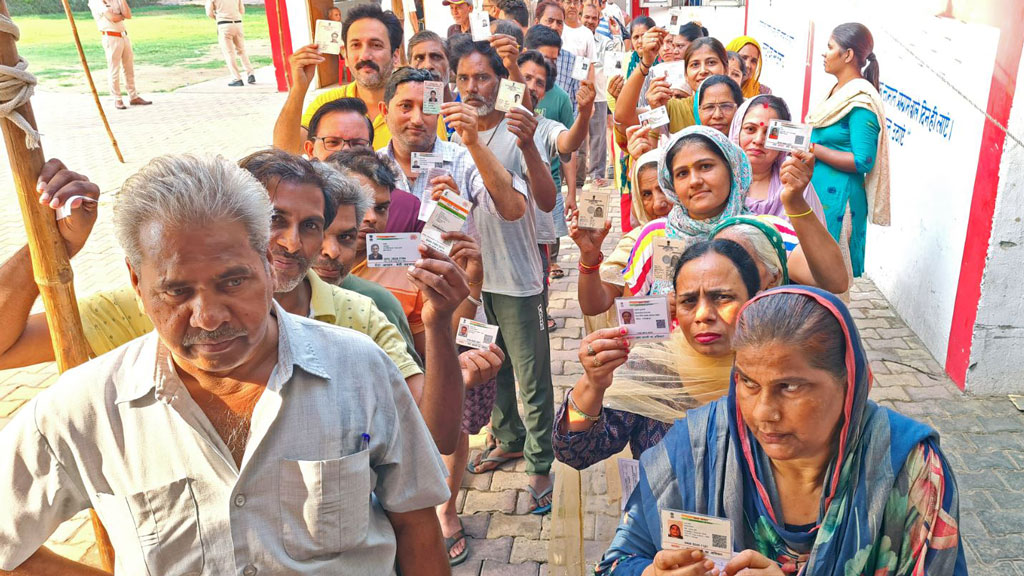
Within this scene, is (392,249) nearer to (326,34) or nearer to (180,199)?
(180,199)

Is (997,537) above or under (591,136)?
under

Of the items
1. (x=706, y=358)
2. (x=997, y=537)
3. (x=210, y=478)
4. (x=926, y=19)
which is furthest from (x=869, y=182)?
(x=210, y=478)

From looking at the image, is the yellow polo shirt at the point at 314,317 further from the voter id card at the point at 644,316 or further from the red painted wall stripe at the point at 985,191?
the red painted wall stripe at the point at 985,191

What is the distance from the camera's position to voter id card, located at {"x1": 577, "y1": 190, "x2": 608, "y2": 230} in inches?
142

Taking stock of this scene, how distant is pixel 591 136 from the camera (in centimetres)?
1036

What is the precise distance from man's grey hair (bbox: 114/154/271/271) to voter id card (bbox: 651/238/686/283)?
1.94 meters

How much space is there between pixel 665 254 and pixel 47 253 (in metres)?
2.22

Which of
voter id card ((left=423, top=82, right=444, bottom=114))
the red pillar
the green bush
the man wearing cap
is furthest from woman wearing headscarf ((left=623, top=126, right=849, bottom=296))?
the green bush

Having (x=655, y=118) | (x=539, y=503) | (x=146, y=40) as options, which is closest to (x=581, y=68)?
(x=655, y=118)

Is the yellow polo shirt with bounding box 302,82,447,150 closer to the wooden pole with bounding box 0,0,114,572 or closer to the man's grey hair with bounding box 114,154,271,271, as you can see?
the wooden pole with bounding box 0,0,114,572

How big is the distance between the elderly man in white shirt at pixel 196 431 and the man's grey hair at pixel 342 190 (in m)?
1.04

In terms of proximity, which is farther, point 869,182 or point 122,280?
point 122,280

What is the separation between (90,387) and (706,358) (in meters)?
1.96

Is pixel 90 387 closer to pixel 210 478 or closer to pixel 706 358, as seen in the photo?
pixel 210 478
